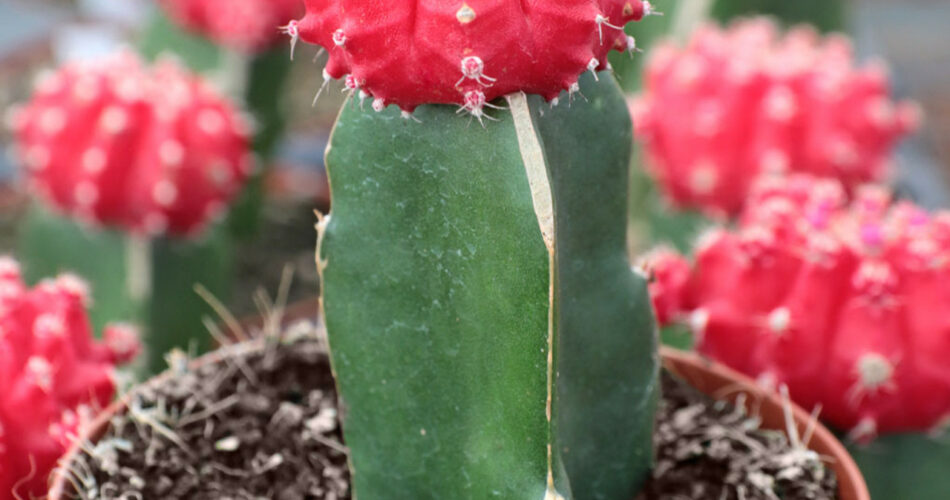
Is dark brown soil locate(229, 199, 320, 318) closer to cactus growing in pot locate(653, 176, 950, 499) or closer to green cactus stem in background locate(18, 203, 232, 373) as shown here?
green cactus stem in background locate(18, 203, 232, 373)

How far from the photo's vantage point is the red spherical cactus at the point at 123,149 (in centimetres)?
124

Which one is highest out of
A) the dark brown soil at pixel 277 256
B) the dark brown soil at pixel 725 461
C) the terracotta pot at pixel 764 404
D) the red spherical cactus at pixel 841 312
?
the red spherical cactus at pixel 841 312

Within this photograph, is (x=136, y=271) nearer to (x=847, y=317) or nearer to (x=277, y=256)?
(x=277, y=256)

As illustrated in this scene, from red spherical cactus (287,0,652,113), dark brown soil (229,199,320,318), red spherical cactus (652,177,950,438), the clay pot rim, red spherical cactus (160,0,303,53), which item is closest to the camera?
red spherical cactus (287,0,652,113)

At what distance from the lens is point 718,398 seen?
0.91 m

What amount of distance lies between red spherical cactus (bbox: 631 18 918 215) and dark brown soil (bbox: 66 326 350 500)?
58cm

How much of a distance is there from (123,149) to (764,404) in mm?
773

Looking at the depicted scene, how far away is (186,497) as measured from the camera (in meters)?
0.76

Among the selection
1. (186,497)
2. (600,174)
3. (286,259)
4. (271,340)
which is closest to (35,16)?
(286,259)

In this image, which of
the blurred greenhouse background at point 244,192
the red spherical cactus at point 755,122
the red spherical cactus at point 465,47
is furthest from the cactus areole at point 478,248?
the red spherical cactus at point 755,122

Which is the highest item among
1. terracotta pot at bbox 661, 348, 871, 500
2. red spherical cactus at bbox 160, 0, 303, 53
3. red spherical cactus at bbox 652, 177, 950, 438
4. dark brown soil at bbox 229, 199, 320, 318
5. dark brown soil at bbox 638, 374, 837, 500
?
red spherical cactus at bbox 160, 0, 303, 53

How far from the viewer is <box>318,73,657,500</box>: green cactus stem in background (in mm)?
596

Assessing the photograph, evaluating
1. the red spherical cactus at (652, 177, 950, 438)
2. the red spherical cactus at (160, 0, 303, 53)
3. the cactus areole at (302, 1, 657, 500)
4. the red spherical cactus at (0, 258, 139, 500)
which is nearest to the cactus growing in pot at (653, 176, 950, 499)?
the red spherical cactus at (652, 177, 950, 438)

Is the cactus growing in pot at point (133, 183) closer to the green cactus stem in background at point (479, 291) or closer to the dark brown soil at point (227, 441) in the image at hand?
the dark brown soil at point (227, 441)
